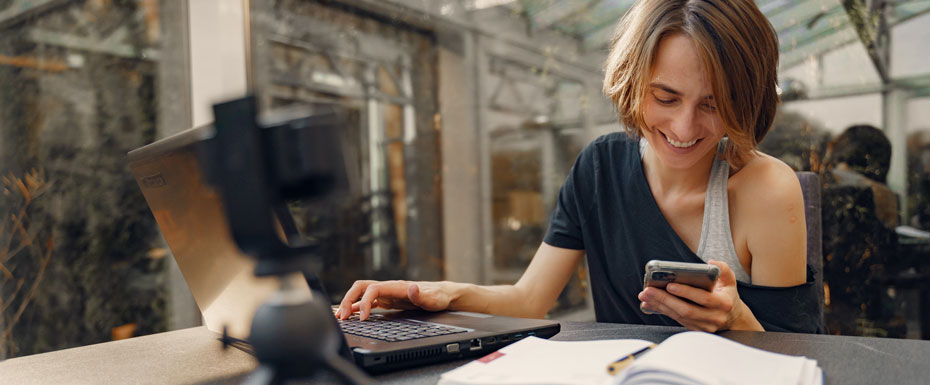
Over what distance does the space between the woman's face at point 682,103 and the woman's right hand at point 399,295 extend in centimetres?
56

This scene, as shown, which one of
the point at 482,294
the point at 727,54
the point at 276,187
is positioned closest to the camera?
the point at 276,187

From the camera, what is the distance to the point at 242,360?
0.90 m

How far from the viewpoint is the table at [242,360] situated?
0.74 metres

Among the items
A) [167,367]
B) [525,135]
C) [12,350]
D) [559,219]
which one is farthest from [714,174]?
[12,350]

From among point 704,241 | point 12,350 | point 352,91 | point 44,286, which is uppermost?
point 352,91

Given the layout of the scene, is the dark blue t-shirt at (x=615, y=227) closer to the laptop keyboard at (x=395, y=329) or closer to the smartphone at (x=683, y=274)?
the smartphone at (x=683, y=274)

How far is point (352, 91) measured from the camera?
3039 mm

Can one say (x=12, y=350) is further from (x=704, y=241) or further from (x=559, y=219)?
(x=704, y=241)

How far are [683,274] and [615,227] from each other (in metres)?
→ 0.54

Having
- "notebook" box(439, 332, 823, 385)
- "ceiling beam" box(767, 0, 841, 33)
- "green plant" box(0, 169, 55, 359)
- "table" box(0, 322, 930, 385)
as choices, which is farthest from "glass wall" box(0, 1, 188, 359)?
"ceiling beam" box(767, 0, 841, 33)

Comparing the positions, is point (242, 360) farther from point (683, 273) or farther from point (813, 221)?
point (813, 221)

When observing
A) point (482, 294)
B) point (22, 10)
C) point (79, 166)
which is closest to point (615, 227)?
point (482, 294)

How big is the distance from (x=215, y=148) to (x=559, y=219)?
116 cm

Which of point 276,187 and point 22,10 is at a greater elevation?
point 22,10
